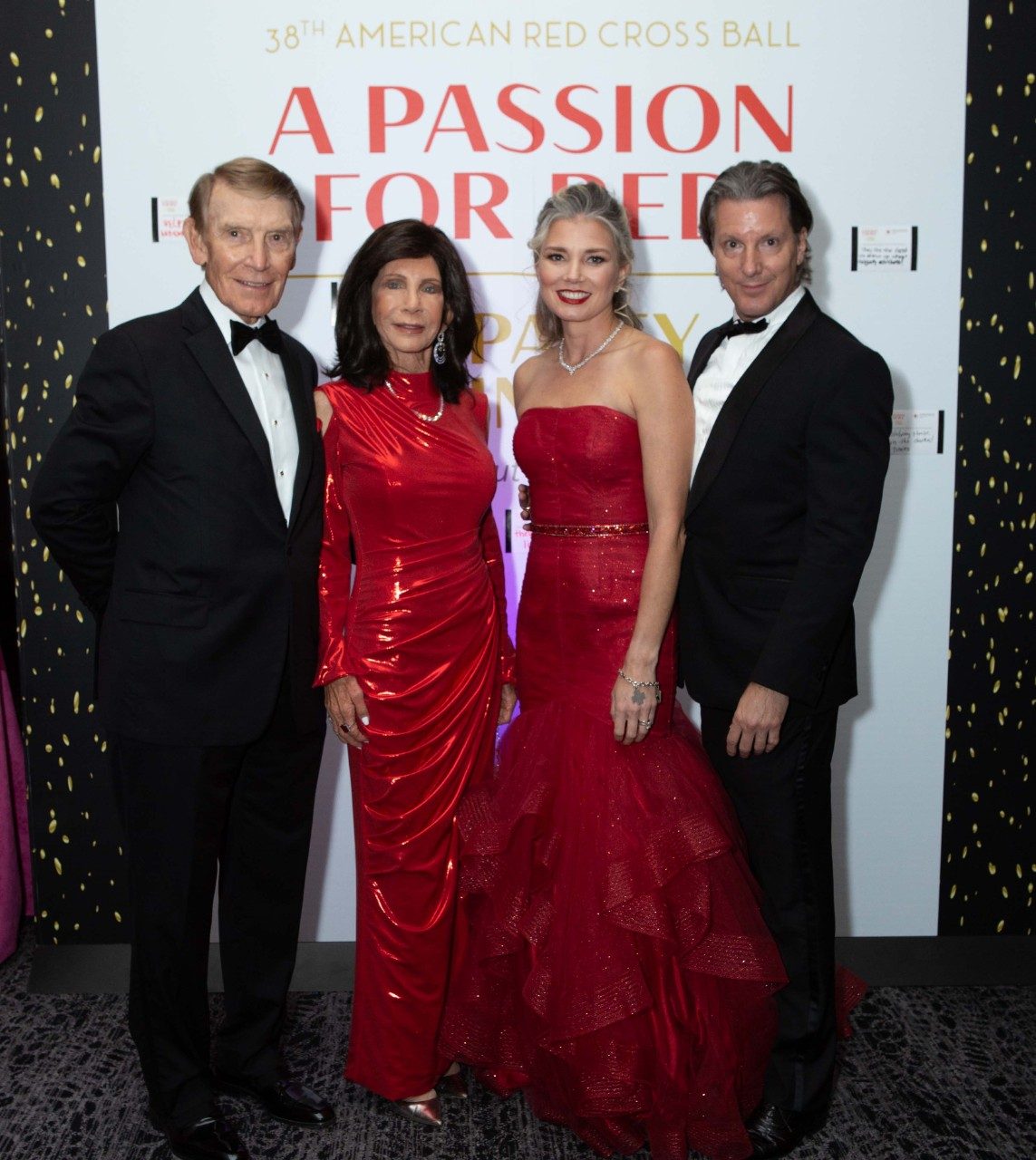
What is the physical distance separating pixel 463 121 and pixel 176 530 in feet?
4.80

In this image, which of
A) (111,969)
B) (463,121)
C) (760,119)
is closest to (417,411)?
(463,121)

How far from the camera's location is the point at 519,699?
2426 mm

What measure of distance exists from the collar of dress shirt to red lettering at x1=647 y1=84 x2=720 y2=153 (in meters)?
1.33

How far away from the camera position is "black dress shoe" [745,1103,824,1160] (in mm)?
2213

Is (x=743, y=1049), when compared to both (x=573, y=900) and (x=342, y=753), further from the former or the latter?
(x=342, y=753)

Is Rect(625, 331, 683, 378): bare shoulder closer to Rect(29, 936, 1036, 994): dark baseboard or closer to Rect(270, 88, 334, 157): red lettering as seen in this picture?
Rect(270, 88, 334, 157): red lettering

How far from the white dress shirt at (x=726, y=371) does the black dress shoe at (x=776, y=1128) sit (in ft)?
4.24

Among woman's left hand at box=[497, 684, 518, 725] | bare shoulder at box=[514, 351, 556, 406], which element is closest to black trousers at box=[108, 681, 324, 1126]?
woman's left hand at box=[497, 684, 518, 725]

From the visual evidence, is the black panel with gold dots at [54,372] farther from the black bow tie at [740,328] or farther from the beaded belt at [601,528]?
the black bow tie at [740,328]

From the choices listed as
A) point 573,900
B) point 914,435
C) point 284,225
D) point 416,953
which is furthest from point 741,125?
point 416,953

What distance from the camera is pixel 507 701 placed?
8.25 ft

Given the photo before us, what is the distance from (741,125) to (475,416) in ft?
3.79

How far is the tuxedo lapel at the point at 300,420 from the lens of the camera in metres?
2.16

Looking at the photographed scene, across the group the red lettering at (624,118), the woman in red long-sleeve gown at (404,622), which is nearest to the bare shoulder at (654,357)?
the woman in red long-sleeve gown at (404,622)
